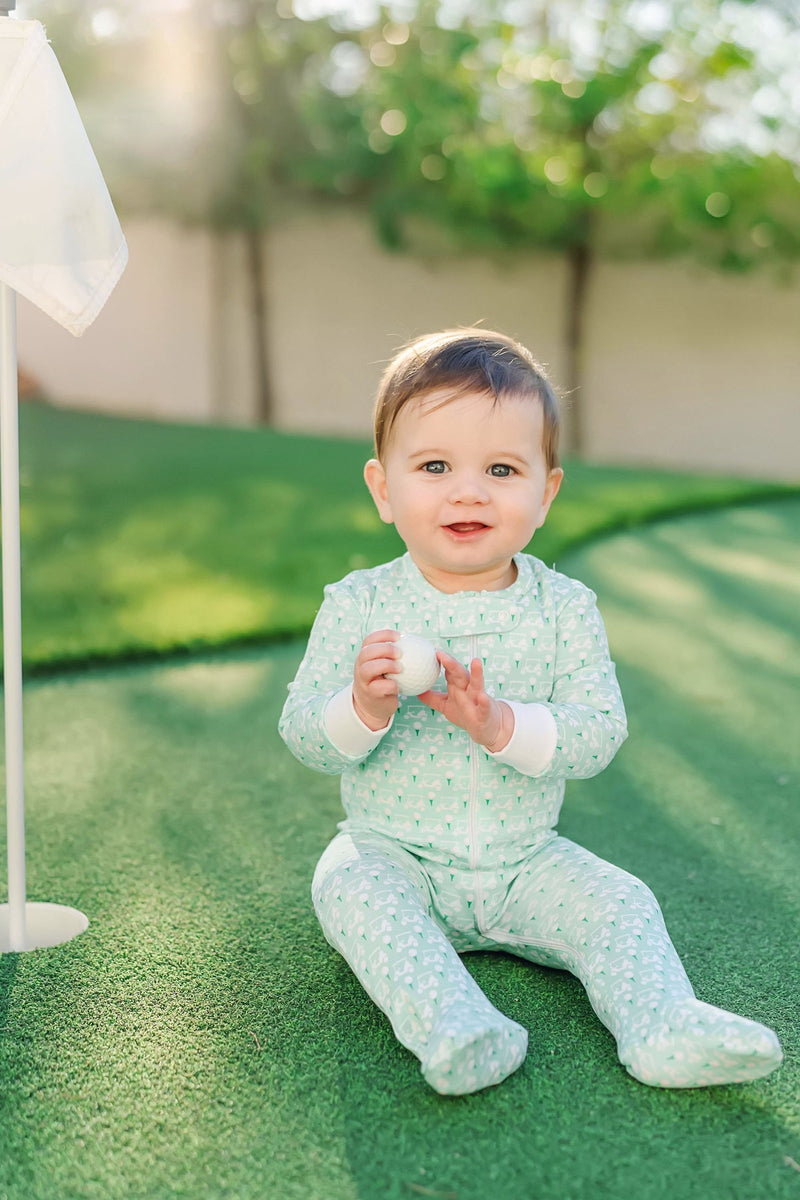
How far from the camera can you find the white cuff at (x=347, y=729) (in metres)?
1.72

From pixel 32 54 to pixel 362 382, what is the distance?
34.5ft

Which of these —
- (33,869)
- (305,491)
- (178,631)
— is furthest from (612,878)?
(305,491)

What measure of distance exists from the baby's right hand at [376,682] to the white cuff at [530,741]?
19cm

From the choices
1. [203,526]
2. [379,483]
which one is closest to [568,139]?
[203,526]

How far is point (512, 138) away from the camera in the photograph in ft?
36.6

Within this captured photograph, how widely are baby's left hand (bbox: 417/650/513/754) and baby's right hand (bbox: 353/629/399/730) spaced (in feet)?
0.22

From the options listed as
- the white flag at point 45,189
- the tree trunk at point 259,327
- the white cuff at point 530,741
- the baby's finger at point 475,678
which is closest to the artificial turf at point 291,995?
the white cuff at point 530,741

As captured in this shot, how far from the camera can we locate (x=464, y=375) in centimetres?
180

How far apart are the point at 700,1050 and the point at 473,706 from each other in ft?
1.78

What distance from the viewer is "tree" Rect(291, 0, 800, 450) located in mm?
10461

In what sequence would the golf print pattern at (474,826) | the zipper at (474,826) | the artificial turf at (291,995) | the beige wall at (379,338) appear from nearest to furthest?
the artificial turf at (291,995) → the golf print pattern at (474,826) → the zipper at (474,826) → the beige wall at (379,338)

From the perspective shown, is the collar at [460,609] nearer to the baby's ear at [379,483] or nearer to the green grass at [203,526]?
the baby's ear at [379,483]

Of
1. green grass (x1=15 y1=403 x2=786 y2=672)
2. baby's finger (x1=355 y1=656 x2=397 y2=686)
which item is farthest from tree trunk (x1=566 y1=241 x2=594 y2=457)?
baby's finger (x1=355 y1=656 x2=397 y2=686)

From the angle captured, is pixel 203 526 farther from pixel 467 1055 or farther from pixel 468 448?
pixel 467 1055
